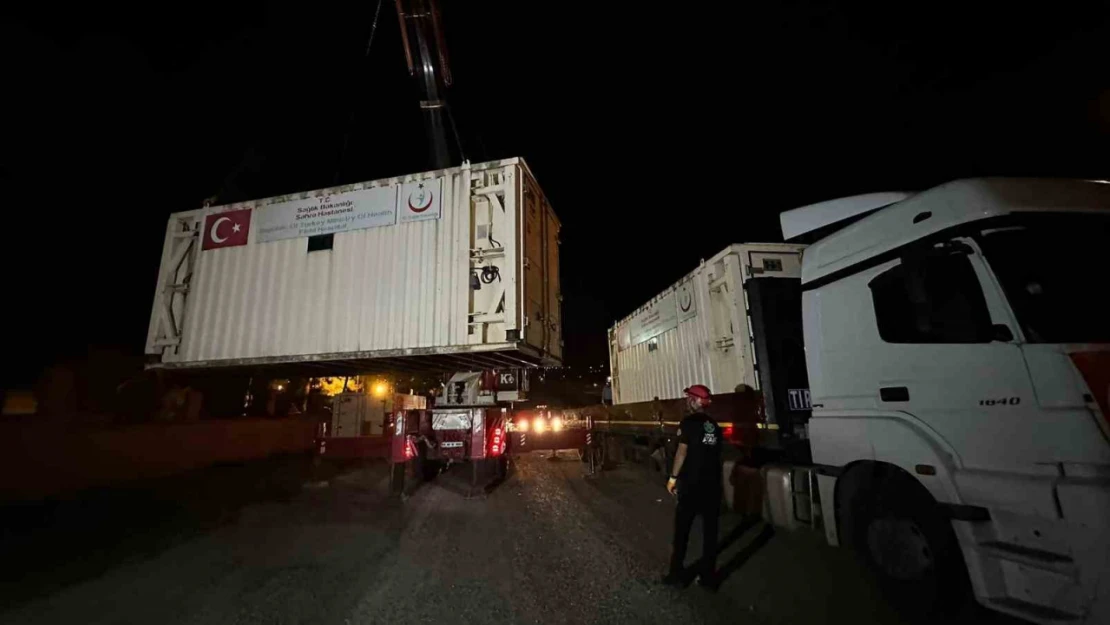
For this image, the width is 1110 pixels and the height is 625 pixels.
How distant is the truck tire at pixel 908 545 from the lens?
10.6 feet

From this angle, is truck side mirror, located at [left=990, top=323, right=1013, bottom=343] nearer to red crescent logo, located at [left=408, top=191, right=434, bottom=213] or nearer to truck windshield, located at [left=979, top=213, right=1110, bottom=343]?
truck windshield, located at [left=979, top=213, right=1110, bottom=343]

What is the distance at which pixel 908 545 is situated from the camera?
3439mm

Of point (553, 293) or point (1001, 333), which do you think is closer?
point (1001, 333)

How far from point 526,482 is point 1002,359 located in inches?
317

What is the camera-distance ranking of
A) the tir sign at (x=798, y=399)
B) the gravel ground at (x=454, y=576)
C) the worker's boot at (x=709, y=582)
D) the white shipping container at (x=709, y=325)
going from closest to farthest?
the gravel ground at (x=454, y=576) → the worker's boot at (x=709, y=582) → the tir sign at (x=798, y=399) → the white shipping container at (x=709, y=325)

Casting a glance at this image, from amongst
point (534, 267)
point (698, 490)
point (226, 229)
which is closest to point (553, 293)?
point (534, 267)

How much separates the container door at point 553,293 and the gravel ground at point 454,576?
237 cm

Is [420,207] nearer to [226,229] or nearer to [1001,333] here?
[226,229]

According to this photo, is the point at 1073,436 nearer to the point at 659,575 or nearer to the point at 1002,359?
the point at 1002,359

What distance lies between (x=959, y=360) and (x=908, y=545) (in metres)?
1.41

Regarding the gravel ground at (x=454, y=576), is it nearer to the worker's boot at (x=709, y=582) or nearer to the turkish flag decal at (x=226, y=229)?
the worker's boot at (x=709, y=582)

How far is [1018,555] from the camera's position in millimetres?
2711

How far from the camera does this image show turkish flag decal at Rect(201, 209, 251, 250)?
620cm

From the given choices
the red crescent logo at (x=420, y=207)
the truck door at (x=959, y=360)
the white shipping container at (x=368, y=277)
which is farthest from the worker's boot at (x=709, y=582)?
the red crescent logo at (x=420, y=207)
